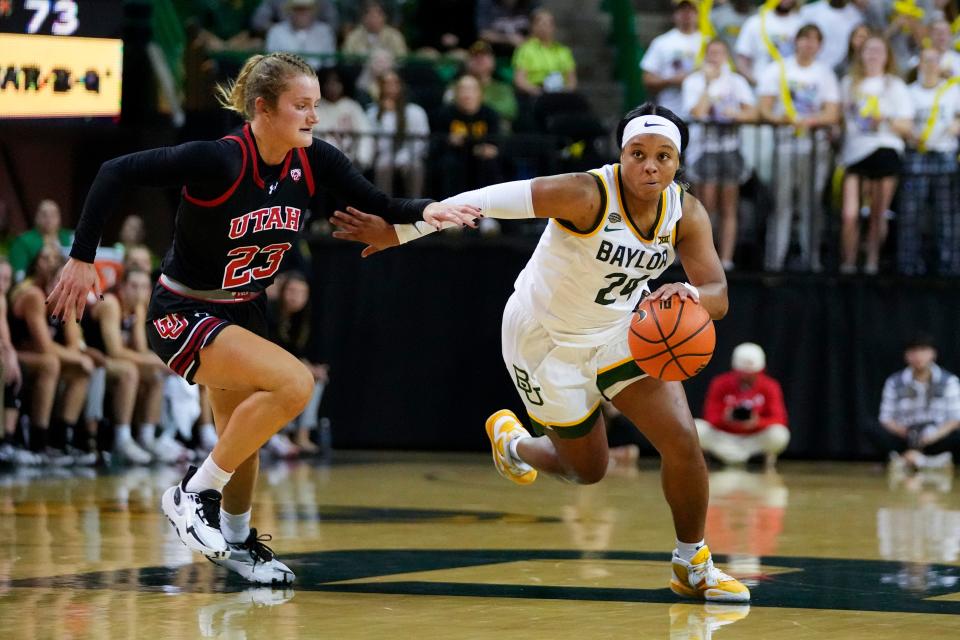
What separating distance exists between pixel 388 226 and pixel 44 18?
6.12 metres

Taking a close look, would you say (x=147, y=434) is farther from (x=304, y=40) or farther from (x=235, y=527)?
(x=235, y=527)

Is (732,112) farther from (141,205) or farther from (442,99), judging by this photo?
(141,205)

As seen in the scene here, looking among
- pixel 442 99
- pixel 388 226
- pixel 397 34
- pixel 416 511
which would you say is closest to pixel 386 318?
pixel 442 99

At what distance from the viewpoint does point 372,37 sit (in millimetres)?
14484

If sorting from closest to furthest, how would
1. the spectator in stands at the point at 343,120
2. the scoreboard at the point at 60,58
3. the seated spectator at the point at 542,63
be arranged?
the scoreboard at the point at 60,58 → the spectator in stands at the point at 343,120 → the seated spectator at the point at 542,63

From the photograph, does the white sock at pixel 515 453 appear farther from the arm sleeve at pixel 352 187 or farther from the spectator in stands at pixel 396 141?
the spectator in stands at pixel 396 141

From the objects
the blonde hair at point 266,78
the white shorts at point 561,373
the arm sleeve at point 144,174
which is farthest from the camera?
the white shorts at point 561,373

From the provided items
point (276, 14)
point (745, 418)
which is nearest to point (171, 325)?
point (745, 418)

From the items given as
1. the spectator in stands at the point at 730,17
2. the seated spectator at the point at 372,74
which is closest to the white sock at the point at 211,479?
the seated spectator at the point at 372,74

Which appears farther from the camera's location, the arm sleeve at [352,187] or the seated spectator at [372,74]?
the seated spectator at [372,74]

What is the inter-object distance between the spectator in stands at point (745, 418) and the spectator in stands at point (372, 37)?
15.2ft

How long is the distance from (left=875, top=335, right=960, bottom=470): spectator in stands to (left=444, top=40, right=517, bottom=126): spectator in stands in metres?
4.25

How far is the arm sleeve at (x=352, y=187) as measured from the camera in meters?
5.71

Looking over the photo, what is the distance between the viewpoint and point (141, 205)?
542 inches
